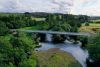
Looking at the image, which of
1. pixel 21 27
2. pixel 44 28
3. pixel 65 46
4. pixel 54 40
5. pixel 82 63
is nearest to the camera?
pixel 82 63

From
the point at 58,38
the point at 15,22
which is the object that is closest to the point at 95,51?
the point at 58,38

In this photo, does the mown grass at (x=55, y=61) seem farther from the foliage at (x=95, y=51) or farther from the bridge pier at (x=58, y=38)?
the bridge pier at (x=58, y=38)

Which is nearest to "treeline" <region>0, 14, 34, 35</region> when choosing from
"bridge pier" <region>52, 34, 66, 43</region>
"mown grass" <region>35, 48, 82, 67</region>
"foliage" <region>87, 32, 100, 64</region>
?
"bridge pier" <region>52, 34, 66, 43</region>

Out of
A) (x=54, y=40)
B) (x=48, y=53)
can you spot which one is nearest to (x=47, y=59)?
(x=48, y=53)

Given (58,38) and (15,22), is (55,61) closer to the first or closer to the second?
(58,38)

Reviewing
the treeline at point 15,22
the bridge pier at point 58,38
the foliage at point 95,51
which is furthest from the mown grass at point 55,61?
the treeline at point 15,22

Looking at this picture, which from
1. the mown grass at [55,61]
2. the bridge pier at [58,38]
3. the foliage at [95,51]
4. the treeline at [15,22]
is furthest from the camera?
the treeline at [15,22]

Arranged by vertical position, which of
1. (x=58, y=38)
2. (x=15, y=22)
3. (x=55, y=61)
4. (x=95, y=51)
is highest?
(x=95, y=51)

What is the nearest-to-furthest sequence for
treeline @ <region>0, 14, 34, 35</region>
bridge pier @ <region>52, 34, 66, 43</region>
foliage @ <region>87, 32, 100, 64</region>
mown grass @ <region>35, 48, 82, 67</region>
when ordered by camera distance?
foliage @ <region>87, 32, 100, 64</region> < mown grass @ <region>35, 48, 82, 67</region> < bridge pier @ <region>52, 34, 66, 43</region> < treeline @ <region>0, 14, 34, 35</region>

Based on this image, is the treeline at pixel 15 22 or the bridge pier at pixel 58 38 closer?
the bridge pier at pixel 58 38

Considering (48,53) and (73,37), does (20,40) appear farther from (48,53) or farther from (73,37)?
(73,37)

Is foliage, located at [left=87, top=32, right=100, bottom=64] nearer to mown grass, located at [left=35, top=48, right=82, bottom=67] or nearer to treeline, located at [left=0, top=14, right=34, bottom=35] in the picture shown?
mown grass, located at [left=35, top=48, right=82, bottom=67]
